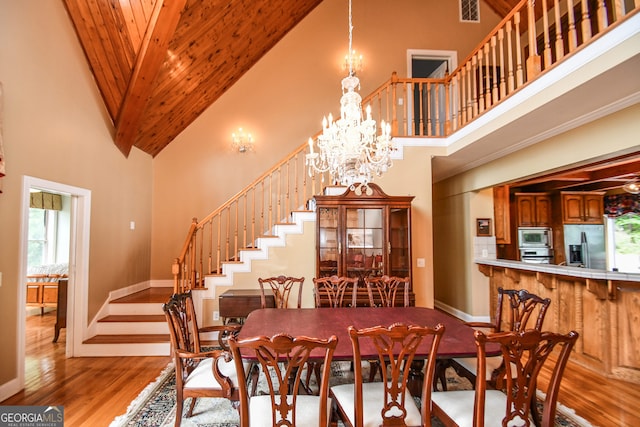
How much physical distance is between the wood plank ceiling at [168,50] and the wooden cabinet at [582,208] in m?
Result: 3.68

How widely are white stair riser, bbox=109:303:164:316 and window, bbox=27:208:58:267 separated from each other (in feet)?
11.5

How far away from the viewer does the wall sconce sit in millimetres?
6117

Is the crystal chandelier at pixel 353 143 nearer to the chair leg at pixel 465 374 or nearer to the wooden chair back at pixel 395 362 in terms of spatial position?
the wooden chair back at pixel 395 362

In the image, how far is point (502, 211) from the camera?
5.50m

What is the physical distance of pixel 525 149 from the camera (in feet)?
13.7

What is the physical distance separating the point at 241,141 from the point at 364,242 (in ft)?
10.8

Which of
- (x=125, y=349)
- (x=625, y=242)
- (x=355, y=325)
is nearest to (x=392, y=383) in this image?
(x=355, y=325)

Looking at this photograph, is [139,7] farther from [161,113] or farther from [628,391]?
[628,391]

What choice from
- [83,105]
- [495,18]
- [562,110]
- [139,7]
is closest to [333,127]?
[562,110]

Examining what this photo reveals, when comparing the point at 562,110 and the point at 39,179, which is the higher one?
the point at 562,110

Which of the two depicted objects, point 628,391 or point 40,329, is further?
point 40,329

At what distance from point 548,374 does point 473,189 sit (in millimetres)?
2876

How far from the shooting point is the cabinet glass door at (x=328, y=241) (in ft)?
13.7

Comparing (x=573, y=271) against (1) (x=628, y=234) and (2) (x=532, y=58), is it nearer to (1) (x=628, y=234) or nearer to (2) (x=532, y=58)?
(2) (x=532, y=58)
